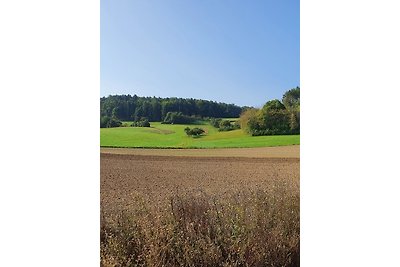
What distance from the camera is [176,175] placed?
2.62 meters

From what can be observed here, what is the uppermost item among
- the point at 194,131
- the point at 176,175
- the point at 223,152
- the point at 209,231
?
the point at 194,131

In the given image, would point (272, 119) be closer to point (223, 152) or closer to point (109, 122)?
point (223, 152)

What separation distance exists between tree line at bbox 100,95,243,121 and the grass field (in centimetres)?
9

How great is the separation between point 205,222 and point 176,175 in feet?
1.17

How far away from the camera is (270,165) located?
2.67 meters

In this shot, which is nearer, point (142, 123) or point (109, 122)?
point (109, 122)

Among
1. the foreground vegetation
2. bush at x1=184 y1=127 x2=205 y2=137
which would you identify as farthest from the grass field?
the foreground vegetation

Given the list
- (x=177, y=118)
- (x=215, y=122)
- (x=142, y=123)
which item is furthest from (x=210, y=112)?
(x=142, y=123)

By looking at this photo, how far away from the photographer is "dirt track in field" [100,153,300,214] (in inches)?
101

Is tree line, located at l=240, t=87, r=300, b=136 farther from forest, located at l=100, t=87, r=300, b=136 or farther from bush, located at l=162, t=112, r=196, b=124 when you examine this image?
bush, located at l=162, t=112, r=196, b=124

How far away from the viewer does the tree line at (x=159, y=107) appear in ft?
8.50

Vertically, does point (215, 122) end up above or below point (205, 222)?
above

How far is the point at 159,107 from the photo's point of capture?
105 inches
